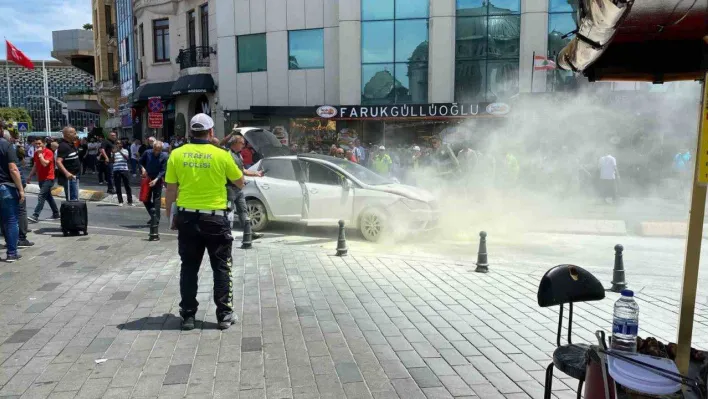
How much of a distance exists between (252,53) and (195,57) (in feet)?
12.6

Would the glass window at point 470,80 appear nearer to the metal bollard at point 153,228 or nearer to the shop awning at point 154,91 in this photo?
the shop awning at point 154,91

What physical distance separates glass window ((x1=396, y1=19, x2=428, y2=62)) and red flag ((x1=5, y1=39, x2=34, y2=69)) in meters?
20.7

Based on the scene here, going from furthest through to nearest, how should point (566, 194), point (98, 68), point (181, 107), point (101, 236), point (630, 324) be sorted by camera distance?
point (98, 68) < point (181, 107) < point (566, 194) < point (101, 236) < point (630, 324)

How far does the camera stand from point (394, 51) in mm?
22734

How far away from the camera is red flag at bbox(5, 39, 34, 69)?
29.4 m

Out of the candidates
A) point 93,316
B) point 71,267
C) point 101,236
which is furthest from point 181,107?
point 93,316

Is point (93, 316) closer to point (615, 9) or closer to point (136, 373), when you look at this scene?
point (136, 373)

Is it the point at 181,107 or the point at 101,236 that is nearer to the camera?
the point at 101,236

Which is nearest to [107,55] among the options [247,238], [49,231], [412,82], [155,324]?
[412,82]

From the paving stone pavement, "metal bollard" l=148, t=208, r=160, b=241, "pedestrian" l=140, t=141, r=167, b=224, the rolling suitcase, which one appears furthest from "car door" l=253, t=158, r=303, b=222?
the rolling suitcase

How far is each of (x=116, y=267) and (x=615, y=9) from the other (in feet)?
23.1

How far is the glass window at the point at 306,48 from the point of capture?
23.7m

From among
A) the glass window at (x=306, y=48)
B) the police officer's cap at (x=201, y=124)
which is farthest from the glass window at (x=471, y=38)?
the police officer's cap at (x=201, y=124)

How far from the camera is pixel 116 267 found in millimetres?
7469
